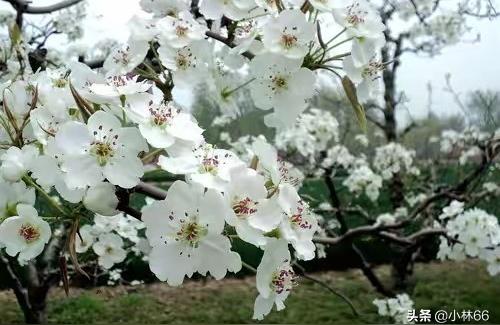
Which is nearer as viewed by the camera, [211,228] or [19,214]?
[211,228]

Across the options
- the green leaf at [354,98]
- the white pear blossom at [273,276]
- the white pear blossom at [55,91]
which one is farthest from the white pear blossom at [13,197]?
the green leaf at [354,98]

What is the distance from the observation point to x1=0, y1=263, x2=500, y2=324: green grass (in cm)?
509

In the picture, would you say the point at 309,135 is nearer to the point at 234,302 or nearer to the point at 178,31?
the point at 234,302

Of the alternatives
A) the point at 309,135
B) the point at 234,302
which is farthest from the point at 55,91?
the point at 234,302

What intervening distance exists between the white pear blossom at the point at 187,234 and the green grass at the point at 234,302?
12.7 feet

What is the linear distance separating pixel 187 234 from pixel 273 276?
0.54 feet

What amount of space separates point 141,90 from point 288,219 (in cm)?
28

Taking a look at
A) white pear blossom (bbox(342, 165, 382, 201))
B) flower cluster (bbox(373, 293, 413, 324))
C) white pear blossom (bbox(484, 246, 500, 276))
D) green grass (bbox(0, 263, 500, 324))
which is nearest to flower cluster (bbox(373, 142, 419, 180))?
white pear blossom (bbox(342, 165, 382, 201))

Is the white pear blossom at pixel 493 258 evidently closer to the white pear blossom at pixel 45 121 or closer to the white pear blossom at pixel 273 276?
the white pear blossom at pixel 273 276

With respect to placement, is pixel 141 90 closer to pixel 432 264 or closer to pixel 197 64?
pixel 197 64

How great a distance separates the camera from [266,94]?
1.17m

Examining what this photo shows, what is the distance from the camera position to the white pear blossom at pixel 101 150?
82 cm

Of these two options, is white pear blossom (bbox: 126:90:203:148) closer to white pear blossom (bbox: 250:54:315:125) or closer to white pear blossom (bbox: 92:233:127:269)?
white pear blossom (bbox: 250:54:315:125)

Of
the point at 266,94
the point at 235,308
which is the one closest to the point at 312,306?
the point at 235,308
